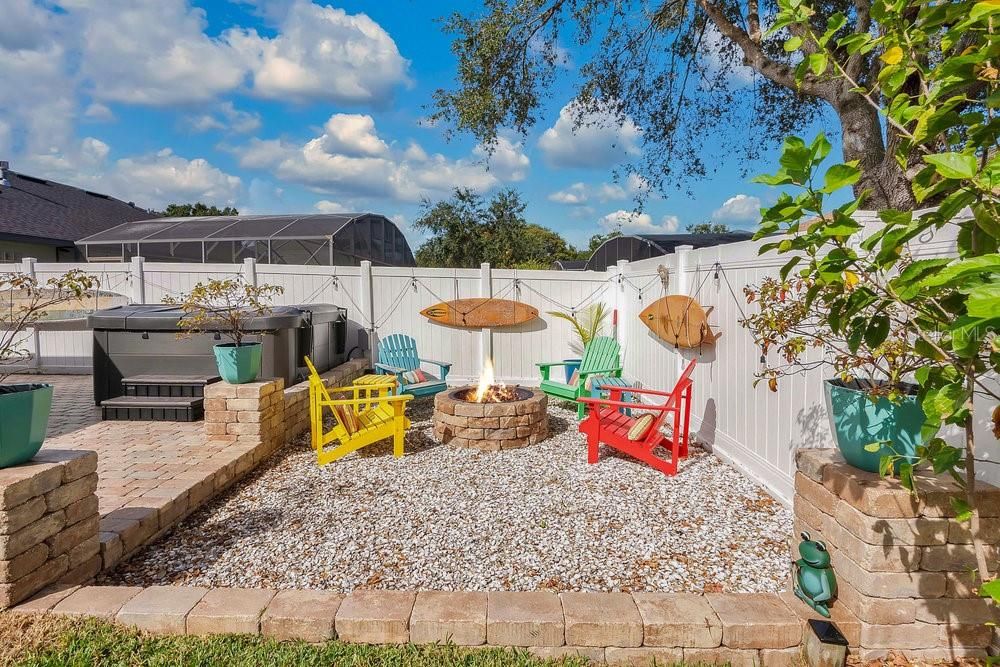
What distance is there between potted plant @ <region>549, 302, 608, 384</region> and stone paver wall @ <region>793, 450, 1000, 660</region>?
5418 mm

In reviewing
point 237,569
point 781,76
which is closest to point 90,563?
point 237,569

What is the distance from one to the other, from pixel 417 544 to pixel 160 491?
1701 mm

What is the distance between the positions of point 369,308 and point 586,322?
3.29 meters

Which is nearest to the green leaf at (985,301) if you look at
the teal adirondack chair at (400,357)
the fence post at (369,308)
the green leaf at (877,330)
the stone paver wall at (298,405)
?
the green leaf at (877,330)

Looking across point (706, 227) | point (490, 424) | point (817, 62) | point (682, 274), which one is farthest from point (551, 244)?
point (817, 62)

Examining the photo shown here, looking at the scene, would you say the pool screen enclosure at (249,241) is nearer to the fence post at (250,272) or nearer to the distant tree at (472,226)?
the fence post at (250,272)

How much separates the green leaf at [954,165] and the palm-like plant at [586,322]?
20.6ft

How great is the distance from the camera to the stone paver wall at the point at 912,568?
5.59 ft

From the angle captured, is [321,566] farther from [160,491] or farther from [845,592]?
[845,592]

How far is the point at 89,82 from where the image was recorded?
7449mm

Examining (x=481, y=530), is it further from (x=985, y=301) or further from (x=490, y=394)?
(x=985, y=301)

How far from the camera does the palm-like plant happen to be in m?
7.29

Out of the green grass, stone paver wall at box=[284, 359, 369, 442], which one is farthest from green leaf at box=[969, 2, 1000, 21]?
stone paver wall at box=[284, 359, 369, 442]

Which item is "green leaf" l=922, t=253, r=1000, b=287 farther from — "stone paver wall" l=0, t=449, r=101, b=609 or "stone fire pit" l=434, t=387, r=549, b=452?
"stone fire pit" l=434, t=387, r=549, b=452
